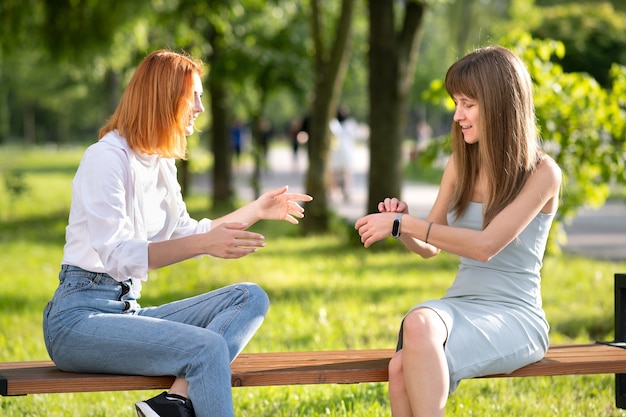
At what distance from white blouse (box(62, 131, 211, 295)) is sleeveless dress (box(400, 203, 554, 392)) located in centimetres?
109

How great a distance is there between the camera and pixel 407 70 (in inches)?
465

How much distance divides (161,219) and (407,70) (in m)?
7.96

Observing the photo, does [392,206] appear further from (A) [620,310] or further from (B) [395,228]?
(A) [620,310]

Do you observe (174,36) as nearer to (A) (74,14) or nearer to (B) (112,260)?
(A) (74,14)

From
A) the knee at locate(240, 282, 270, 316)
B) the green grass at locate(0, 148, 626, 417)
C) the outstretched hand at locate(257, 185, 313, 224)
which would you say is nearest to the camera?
the knee at locate(240, 282, 270, 316)

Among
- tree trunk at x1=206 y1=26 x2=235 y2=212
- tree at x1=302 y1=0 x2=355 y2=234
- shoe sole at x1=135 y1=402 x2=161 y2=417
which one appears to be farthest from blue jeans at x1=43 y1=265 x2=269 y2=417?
tree trunk at x1=206 y1=26 x2=235 y2=212

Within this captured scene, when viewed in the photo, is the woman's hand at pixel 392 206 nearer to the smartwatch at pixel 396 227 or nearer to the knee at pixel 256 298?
the smartwatch at pixel 396 227

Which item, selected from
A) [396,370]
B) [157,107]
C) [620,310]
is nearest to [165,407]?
[396,370]

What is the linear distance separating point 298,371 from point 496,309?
0.81m

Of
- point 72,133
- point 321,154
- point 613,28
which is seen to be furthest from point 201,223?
point 72,133

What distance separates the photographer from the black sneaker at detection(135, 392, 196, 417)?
140 inches

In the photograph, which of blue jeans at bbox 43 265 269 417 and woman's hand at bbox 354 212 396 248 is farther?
woman's hand at bbox 354 212 396 248

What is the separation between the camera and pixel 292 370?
3879mm

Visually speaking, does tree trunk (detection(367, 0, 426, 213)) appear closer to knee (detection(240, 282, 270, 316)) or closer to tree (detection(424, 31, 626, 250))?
tree (detection(424, 31, 626, 250))
